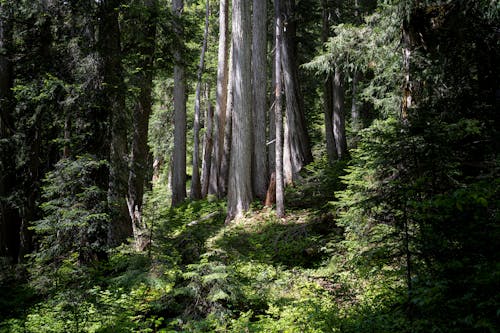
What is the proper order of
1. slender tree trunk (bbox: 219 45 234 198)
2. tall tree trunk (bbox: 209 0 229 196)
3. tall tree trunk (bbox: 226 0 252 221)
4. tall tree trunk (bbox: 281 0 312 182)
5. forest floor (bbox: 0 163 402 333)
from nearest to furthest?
forest floor (bbox: 0 163 402 333) → tall tree trunk (bbox: 226 0 252 221) → tall tree trunk (bbox: 281 0 312 182) → slender tree trunk (bbox: 219 45 234 198) → tall tree trunk (bbox: 209 0 229 196)

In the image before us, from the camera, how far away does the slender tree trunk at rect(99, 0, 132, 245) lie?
752cm

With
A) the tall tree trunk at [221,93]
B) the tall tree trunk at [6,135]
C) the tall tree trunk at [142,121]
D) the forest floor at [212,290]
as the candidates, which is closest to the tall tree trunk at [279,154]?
the forest floor at [212,290]

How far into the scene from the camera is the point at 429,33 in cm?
693

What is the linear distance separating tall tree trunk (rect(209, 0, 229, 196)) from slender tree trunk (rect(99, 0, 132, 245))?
776cm

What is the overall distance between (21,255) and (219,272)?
275 inches

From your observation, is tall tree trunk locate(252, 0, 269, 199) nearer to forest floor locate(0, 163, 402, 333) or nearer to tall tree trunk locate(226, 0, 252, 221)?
tall tree trunk locate(226, 0, 252, 221)

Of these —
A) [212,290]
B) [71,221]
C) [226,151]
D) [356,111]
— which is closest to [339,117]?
[356,111]

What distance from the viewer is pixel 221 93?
52.6 ft

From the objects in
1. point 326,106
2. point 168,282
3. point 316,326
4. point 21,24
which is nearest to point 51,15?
point 21,24

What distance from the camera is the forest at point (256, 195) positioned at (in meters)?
3.71

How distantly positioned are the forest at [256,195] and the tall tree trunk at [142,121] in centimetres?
5

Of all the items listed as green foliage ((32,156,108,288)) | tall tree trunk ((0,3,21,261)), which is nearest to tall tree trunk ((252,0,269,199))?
green foliage ((32,156,108,288))

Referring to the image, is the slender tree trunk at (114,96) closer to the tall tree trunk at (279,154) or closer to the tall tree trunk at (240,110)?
the tall tree trunk at (240,110)

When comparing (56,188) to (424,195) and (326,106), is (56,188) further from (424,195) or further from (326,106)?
(326,106)
